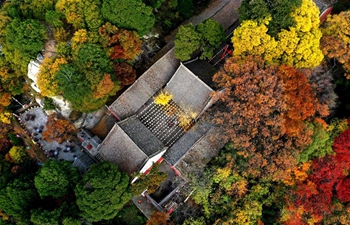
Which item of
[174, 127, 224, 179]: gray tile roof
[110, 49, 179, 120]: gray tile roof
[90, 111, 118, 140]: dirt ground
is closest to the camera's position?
[174, 127, 224, 179]: gray tile roof

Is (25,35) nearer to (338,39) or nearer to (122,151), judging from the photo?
(122,151)

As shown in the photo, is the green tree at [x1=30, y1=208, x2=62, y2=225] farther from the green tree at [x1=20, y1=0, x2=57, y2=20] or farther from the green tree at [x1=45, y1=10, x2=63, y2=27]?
the green tree at [x1=20, y1=0, x2=57, y2=20]

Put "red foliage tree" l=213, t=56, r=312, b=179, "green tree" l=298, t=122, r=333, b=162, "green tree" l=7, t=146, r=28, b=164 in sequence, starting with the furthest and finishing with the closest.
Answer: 1. "green tree" l=7, t=146, r=28, b=164
2. "green tree" l=298, t=122, r=333, b=162
3. "red foliage tree" l=213, t=56, r=312, b=179

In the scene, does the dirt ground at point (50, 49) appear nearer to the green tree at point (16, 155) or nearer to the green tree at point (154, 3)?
the green tree at point (154, 3)

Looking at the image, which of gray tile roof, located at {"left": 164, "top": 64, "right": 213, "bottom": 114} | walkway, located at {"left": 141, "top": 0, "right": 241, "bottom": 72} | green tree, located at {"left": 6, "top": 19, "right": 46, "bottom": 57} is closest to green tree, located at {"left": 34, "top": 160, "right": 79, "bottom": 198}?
green tree, located at {"left": 6, "top": 19, "right": 46, "bottom": 57}

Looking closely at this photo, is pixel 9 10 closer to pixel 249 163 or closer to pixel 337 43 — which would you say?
pixel 249 163

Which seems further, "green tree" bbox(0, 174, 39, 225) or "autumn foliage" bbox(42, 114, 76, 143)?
"autumn foliage" bbox(42, 114, 76, 143)

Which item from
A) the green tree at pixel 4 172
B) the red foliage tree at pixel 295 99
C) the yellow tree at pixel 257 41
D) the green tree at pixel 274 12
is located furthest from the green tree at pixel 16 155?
the red foliage tree at pixel 295 99

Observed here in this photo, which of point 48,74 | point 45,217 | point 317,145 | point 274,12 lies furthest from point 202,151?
point 48,74

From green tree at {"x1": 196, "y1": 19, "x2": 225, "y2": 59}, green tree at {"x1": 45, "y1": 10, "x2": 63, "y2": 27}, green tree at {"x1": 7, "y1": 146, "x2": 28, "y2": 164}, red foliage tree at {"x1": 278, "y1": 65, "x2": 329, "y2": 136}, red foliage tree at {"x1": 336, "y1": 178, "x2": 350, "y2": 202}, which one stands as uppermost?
green tree at {"x1": 45, "y1": 10, "x2": 63, "y2": 27}
